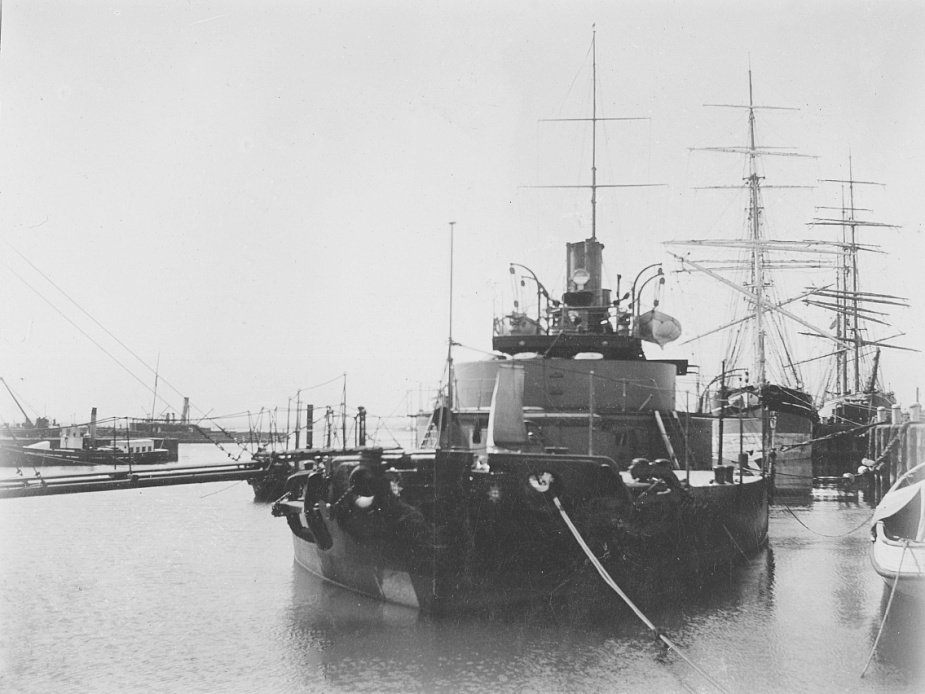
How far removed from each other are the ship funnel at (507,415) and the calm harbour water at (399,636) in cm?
260

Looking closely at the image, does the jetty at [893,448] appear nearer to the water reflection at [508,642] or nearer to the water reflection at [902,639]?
the water reflection at [902,639]

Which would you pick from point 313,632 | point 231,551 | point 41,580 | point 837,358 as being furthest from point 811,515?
point 837,358

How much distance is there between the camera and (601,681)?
27.3 ft

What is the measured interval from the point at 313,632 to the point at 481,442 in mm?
4348

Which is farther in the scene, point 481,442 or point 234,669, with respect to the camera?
point 481,442

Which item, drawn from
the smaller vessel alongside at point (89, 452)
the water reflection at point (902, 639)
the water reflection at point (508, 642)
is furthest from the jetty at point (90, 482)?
the smaller vessel alongside at point (89, 452)

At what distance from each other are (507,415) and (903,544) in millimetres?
6079

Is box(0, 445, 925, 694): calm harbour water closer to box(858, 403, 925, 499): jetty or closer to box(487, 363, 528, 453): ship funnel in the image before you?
box(487, 363, 528, 453): ship funnel

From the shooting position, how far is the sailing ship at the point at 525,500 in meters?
10.0

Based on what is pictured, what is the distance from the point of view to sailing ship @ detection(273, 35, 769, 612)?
10.0 meters

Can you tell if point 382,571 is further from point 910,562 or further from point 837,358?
point 837,358

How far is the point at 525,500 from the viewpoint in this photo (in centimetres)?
1002

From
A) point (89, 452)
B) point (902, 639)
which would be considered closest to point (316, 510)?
point (902, 639)

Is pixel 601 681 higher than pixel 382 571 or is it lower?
lower
